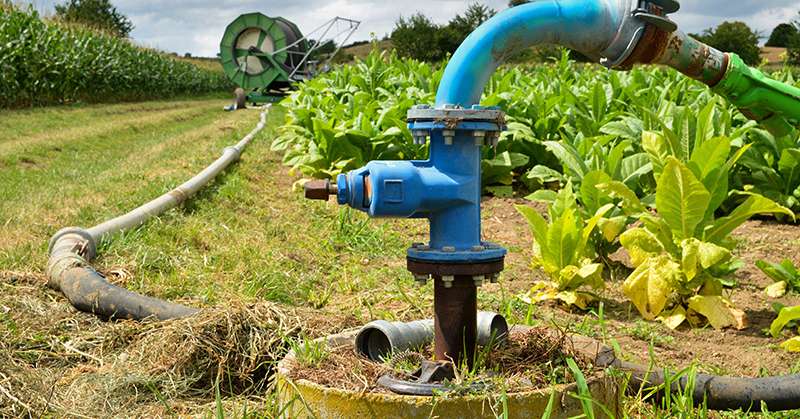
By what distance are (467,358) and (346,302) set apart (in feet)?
4.38

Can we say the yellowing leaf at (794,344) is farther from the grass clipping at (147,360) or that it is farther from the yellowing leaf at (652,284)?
the grass clipping at (147,360)

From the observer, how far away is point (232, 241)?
167 inches

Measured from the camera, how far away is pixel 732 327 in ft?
9.95

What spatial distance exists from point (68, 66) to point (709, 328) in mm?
17578

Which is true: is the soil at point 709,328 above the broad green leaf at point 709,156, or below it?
below

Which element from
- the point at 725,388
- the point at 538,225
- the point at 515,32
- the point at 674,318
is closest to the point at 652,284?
the point at 674,318

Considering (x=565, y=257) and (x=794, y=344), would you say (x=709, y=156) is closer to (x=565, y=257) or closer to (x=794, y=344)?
(x=565, y=257)

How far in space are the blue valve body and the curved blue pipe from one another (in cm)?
9

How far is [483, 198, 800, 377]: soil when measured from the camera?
2623 millimetres

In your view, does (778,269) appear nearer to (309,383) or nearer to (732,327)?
(732,327)

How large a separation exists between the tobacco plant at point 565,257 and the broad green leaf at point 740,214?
424mm

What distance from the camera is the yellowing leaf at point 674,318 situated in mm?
2971

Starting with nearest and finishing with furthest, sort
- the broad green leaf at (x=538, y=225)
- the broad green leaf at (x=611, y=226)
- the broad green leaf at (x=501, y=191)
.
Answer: the broad green leaf at (x=538, y=225) < the broad green leaf at (x=611, y=226) < the broad green leaf at (x=501, y=191)

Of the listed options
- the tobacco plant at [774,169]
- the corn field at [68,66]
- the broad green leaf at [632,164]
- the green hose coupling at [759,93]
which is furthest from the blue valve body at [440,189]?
the corn field at [68,66]
